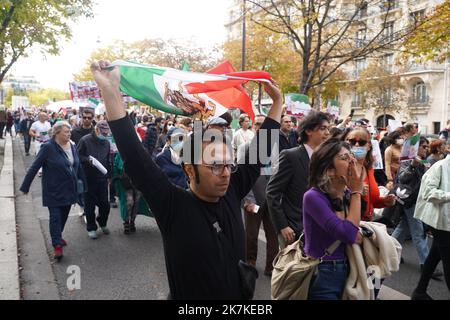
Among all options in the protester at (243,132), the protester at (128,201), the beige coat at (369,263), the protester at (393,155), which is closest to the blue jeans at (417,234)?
the protester at (393,155)

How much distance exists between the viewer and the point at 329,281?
2.58m

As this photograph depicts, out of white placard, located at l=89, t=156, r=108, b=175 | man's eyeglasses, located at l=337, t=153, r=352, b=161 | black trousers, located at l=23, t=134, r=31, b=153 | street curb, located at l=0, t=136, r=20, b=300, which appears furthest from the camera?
black trousers, located at l=23, t=134, r=31, b=153

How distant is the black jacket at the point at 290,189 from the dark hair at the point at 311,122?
0.35ft

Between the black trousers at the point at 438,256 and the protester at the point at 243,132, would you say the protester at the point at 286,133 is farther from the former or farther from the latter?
the black trousers at the point at 438,256

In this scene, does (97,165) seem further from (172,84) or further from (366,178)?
(366,178)

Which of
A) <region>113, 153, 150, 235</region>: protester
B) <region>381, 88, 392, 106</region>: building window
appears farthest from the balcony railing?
<region>113, 153, 150, 235</region>: protester

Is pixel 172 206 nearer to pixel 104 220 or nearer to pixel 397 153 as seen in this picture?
pixel 104 220

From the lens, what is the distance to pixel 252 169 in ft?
7.92

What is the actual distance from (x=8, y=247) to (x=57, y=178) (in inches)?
45.0

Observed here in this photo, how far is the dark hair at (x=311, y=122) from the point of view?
144 inches

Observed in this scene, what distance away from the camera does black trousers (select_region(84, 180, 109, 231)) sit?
645cm

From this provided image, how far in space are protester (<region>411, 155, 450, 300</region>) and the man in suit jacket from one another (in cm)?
129

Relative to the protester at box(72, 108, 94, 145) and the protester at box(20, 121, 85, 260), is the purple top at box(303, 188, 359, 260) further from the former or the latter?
the protester at box(72, 108, 94, 145)
